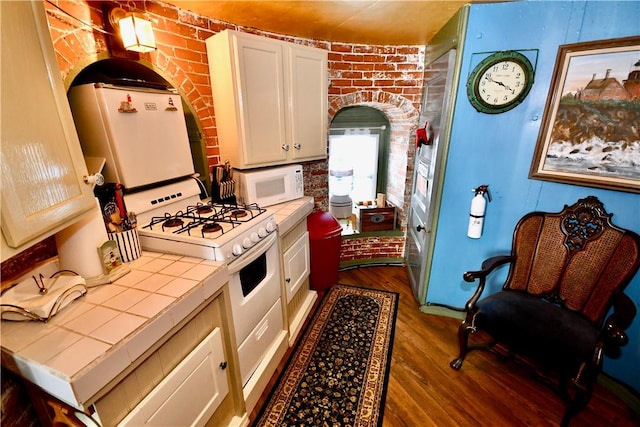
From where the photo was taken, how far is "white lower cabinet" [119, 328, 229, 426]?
3.25ft

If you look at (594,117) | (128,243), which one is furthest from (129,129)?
(594,117)

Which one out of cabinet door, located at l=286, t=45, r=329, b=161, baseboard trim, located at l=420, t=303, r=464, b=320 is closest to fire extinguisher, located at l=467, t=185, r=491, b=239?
baseboard trim, located at l=420, t=303, r=464, b=320

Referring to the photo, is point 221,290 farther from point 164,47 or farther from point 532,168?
point 532,168

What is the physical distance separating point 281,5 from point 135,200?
5.11 ft

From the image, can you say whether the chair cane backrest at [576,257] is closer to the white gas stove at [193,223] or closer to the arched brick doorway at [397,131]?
the arched brick doorway at [397,131]

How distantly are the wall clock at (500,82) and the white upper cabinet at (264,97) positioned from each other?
3.86ft

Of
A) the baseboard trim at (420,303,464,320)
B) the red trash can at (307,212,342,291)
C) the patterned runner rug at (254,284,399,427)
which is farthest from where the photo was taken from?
the red trash can at (307,212,342,291)

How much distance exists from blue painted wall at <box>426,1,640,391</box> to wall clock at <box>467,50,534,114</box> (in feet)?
0.14

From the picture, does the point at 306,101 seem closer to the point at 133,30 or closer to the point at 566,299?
the point at 133,30

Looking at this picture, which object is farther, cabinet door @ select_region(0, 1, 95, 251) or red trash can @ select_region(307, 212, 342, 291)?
red trash can @ select_region(307, 212, 342, 291)

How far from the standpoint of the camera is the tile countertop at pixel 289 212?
193 cm

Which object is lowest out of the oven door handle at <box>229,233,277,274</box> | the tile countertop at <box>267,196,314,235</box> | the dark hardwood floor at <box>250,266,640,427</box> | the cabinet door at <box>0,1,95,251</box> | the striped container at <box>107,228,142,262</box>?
the dark hardwood floor at <box>250,266,640,427</box>

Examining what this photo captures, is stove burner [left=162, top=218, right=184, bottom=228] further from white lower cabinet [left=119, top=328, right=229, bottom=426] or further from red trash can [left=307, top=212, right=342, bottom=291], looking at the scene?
red trash can [left=307, top=212, right=342, bottom=291]

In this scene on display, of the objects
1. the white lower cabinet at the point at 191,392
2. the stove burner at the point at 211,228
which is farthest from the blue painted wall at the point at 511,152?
the white lower cabinet at the point at 191,392
